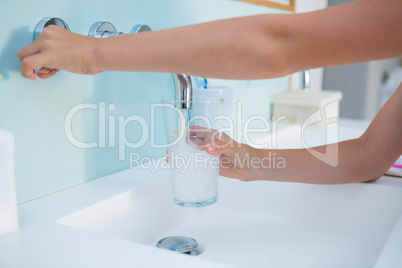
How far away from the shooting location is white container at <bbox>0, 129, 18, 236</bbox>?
0.53 meters

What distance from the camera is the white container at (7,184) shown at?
528 millimetres

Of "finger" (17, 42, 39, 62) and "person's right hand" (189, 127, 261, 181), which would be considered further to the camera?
"person's right hand" (189, 127, 261, 181)

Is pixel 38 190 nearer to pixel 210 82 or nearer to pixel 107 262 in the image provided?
pixel 107 262

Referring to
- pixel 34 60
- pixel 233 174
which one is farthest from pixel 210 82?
pixel 34 60

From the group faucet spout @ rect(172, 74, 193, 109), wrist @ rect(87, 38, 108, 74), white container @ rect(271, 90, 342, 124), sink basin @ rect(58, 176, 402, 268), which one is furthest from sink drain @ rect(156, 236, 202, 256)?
white container @ rect(271, 90, 342, 124)

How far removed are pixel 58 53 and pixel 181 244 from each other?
38 cm

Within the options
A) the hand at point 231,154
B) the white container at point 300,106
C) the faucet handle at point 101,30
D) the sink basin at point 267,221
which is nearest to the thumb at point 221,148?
the hand at point 231,154

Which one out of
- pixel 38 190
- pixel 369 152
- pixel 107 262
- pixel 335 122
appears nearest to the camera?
pixel 107 262

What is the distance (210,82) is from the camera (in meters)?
1.15

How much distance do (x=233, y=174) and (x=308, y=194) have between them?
0.18 metres

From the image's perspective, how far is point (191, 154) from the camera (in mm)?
696

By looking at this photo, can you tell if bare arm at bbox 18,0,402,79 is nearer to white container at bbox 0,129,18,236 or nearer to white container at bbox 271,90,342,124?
white container at bbox 0,129,18,236

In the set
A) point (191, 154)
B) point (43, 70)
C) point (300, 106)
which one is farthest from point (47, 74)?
point (300, 106)

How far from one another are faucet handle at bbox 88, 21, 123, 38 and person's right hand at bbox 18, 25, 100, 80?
13 centimetres
